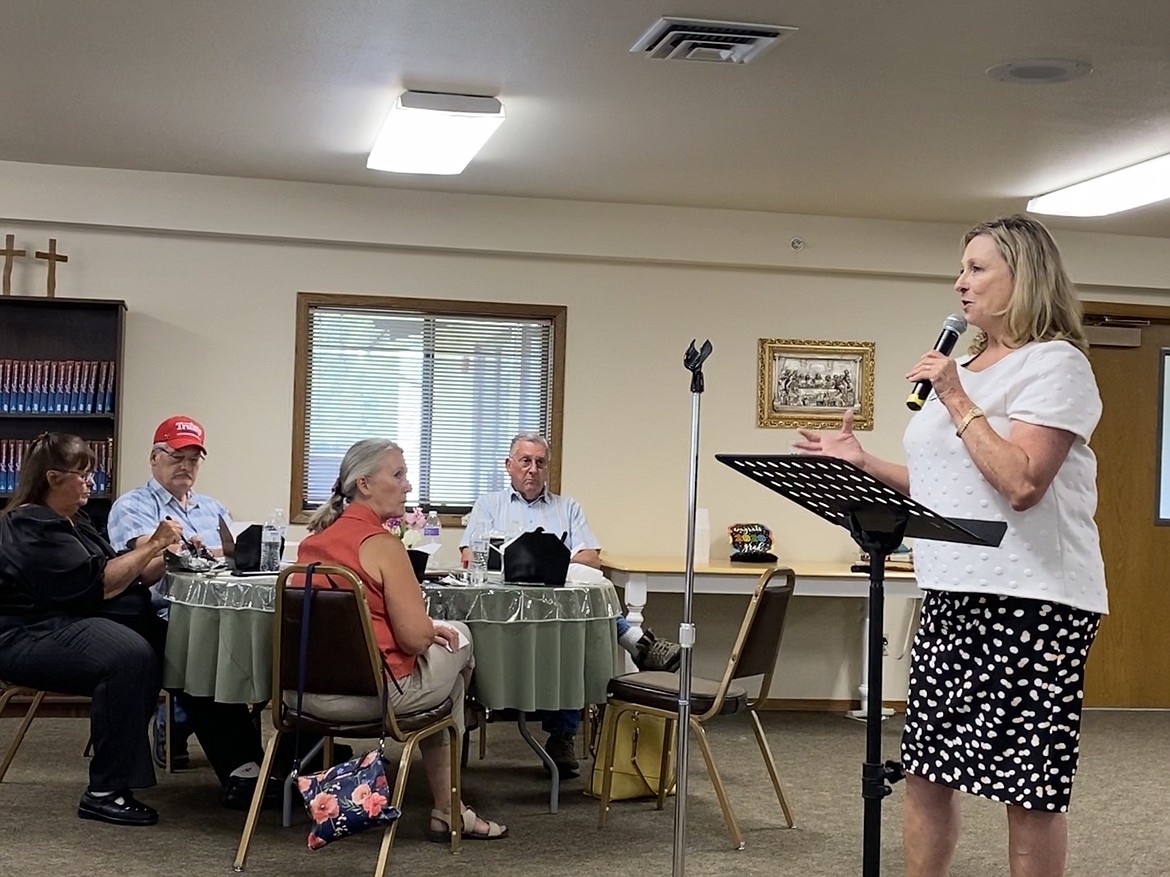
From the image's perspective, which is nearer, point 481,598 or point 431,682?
point 431,682

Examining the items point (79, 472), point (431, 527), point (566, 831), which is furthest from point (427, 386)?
point (566, 831)

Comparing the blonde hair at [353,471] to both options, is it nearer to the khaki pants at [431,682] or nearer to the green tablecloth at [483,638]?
the green tablecloth at [483,638]

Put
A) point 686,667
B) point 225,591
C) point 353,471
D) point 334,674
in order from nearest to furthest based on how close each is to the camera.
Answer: point 686,667 → point 334,674 → point 353,471 → point 225,591

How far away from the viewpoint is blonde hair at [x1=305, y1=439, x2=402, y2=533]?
395 cm

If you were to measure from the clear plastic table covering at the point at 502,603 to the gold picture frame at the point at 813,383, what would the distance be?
2.95 meters

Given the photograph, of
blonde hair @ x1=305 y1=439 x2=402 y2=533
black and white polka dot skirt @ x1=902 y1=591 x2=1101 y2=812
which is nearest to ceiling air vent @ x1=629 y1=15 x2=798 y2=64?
blonde hair @ x1=305 y1=439 x2=402 y2=533

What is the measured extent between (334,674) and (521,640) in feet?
2.48

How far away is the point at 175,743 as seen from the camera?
4.95 m

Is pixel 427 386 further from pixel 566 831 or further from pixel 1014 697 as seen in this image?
pixel 1014 697

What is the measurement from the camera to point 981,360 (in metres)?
2.61

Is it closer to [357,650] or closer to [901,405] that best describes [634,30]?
[357,650]

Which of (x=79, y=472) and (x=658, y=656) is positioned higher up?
(x=79, y=472)

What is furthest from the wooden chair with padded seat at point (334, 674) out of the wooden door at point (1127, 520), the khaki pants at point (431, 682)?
the wooden door at point (1127, 520)

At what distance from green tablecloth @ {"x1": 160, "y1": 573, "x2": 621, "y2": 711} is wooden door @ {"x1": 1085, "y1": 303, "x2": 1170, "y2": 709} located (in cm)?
404
